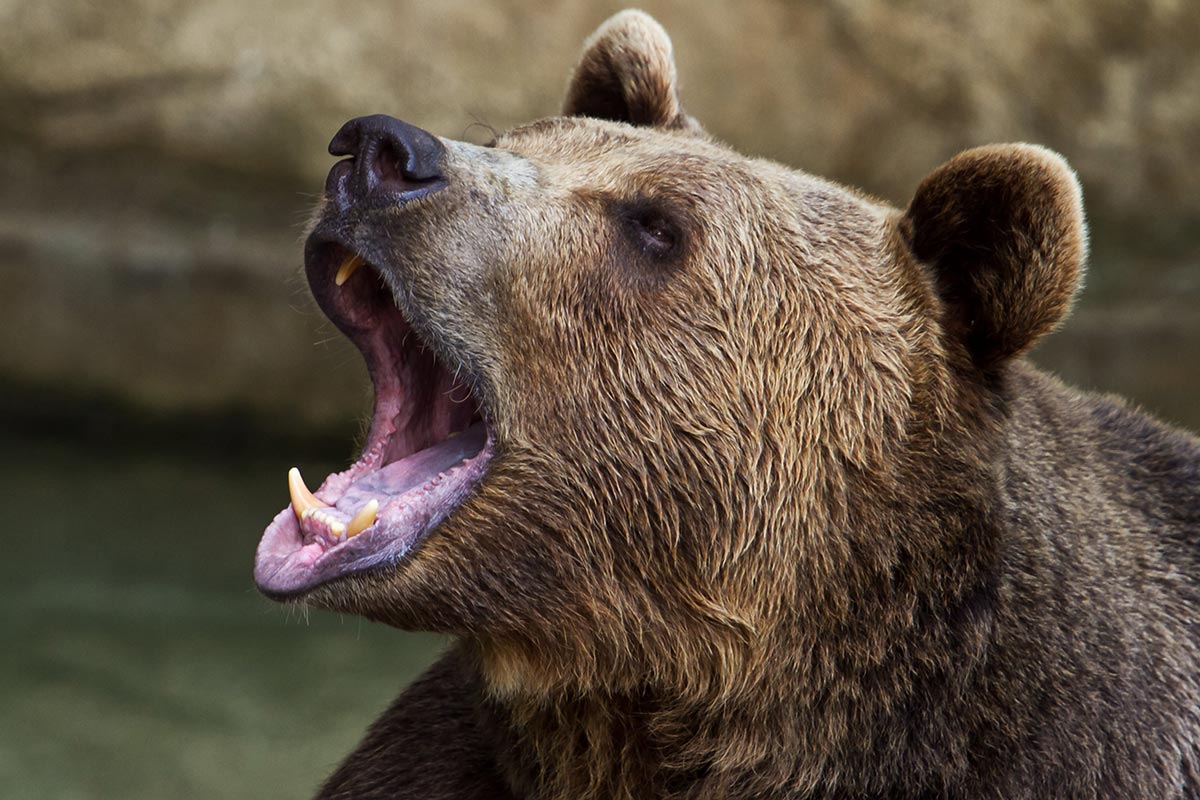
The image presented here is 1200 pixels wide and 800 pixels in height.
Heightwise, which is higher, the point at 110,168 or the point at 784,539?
the point at 110,168

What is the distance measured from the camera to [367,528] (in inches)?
118

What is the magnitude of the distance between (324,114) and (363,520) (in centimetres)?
486

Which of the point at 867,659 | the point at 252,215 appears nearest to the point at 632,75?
the point at 867,659

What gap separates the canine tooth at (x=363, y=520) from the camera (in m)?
2.99

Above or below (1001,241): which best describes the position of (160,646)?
above

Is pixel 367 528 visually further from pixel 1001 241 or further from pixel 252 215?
pixel 252 215

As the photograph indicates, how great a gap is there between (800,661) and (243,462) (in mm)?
5947

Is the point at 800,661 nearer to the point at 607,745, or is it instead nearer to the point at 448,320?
the point at 607,745

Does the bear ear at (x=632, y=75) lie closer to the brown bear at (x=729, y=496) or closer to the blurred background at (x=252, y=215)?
the brown bear at (x=729, y=496)

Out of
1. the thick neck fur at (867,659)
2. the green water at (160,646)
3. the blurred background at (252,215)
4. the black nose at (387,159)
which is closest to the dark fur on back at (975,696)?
the thick neck fur at (867,659)

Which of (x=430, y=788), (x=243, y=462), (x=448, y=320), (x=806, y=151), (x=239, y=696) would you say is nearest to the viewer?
(x=448, y=320)

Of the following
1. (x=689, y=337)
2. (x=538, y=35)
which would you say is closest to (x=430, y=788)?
(x=689, y=337)

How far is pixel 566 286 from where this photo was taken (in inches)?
124

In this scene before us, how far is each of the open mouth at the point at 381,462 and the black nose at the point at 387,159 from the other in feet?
0.58
